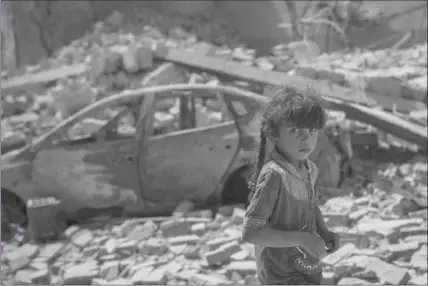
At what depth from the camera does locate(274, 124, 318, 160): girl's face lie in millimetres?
2172

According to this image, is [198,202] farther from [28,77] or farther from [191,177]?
[28,77]

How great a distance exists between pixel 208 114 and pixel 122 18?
8.05 meters

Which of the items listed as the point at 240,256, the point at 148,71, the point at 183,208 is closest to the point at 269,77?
the point at 148,71

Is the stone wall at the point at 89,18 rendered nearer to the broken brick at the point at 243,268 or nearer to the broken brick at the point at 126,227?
the broken brick at the point at 126,227

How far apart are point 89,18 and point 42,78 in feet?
15.1

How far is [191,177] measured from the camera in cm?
637

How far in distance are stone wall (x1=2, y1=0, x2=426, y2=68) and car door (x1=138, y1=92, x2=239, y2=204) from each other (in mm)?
9019

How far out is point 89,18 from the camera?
15.8 meters

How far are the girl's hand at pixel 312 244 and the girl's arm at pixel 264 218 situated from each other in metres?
0.03

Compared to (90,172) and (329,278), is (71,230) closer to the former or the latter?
(90,172)

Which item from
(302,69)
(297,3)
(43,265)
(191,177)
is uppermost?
(297,3)

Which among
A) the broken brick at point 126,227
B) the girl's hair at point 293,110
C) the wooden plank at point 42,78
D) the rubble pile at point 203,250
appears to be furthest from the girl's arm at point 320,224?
the wooden plank at point 42,78

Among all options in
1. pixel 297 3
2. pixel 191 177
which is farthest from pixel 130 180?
pixel 297 3

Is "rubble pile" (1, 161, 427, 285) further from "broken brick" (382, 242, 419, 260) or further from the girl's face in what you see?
the girl's face
